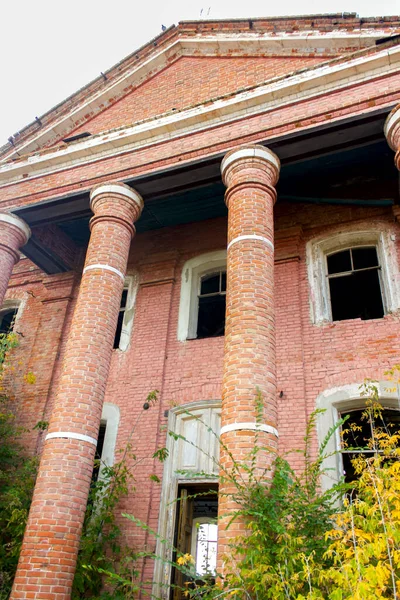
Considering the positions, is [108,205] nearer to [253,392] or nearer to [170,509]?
[253,392]

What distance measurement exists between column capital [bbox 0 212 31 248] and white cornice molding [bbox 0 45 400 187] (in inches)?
38.7

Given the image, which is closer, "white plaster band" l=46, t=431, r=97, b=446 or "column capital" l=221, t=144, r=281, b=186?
"white plaster band" l=46, t=431, r=97, b=446

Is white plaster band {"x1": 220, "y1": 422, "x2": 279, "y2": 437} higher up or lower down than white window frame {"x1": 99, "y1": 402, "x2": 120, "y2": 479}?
lower down

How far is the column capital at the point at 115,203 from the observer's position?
28.7ft

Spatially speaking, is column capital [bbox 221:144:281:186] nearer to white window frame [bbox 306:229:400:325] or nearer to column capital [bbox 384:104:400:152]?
column capital [bbox 384:104:400:152]

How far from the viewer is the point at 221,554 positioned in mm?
5164

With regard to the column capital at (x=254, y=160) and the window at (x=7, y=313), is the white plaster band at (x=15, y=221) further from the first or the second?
the column capital at (x=254, y=160)

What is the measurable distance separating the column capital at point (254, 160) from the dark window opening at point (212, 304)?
308cm

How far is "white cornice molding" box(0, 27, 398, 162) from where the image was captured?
9180mm

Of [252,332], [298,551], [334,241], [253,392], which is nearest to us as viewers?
[298,551]

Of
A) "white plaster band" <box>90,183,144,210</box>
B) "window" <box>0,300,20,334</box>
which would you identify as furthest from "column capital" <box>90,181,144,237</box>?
"window" <box>0,300,20,334</box>

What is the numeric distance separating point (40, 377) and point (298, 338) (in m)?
5.62

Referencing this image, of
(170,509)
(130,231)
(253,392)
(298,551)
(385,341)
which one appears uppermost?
(130,231)

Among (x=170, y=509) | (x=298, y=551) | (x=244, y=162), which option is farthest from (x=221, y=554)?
(x=244, y=162)
